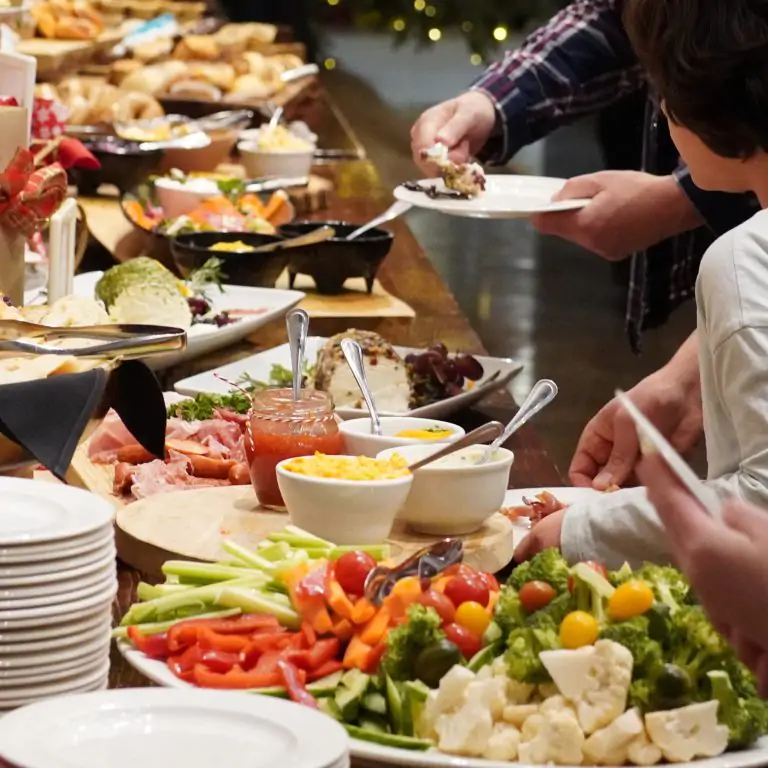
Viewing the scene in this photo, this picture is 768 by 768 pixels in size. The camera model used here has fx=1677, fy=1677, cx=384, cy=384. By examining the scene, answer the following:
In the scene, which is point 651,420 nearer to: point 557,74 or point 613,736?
point 613,736

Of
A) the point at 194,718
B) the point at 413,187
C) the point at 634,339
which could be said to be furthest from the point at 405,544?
the point at 634,339

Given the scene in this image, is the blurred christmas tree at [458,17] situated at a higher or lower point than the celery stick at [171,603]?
lower

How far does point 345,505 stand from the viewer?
6.05 feet

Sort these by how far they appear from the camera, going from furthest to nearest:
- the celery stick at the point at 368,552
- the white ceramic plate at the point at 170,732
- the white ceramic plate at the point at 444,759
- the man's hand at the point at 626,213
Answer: the man's hand at the point at 626,213 < the celery stick at the point at 368,552 < the white ceramic plate at the point at 444,759 < the white ceramic plate at the point at 170,732

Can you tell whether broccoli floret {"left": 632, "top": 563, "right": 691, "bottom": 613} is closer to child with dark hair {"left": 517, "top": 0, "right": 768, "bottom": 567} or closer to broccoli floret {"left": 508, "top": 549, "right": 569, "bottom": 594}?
broccoli floret {"left": 508, "top": 549, "right": 569, "bottom": 594}

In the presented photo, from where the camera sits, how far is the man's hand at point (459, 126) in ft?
11.9

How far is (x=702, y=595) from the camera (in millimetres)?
1192

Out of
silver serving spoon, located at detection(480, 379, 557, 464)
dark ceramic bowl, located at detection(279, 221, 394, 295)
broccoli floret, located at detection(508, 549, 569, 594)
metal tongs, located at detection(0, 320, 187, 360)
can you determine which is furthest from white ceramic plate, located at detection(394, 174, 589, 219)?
broccoli floret, located at detection(508, 549, 569, 594)

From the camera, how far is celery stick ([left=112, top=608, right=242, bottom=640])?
→ 1.54 metres

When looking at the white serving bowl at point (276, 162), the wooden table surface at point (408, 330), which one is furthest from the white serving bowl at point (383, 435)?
the white serving bowl at point (276, 162)

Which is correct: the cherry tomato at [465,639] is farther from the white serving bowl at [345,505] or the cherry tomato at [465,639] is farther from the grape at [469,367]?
the grape at [469,367]

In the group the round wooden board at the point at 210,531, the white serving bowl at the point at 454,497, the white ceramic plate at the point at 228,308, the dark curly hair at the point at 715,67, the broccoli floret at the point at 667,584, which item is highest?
the dark curly hair at the point at 715,67

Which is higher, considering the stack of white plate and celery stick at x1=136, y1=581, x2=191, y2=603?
the stack of white plate

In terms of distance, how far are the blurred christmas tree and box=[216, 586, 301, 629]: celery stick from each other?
12.2 m
